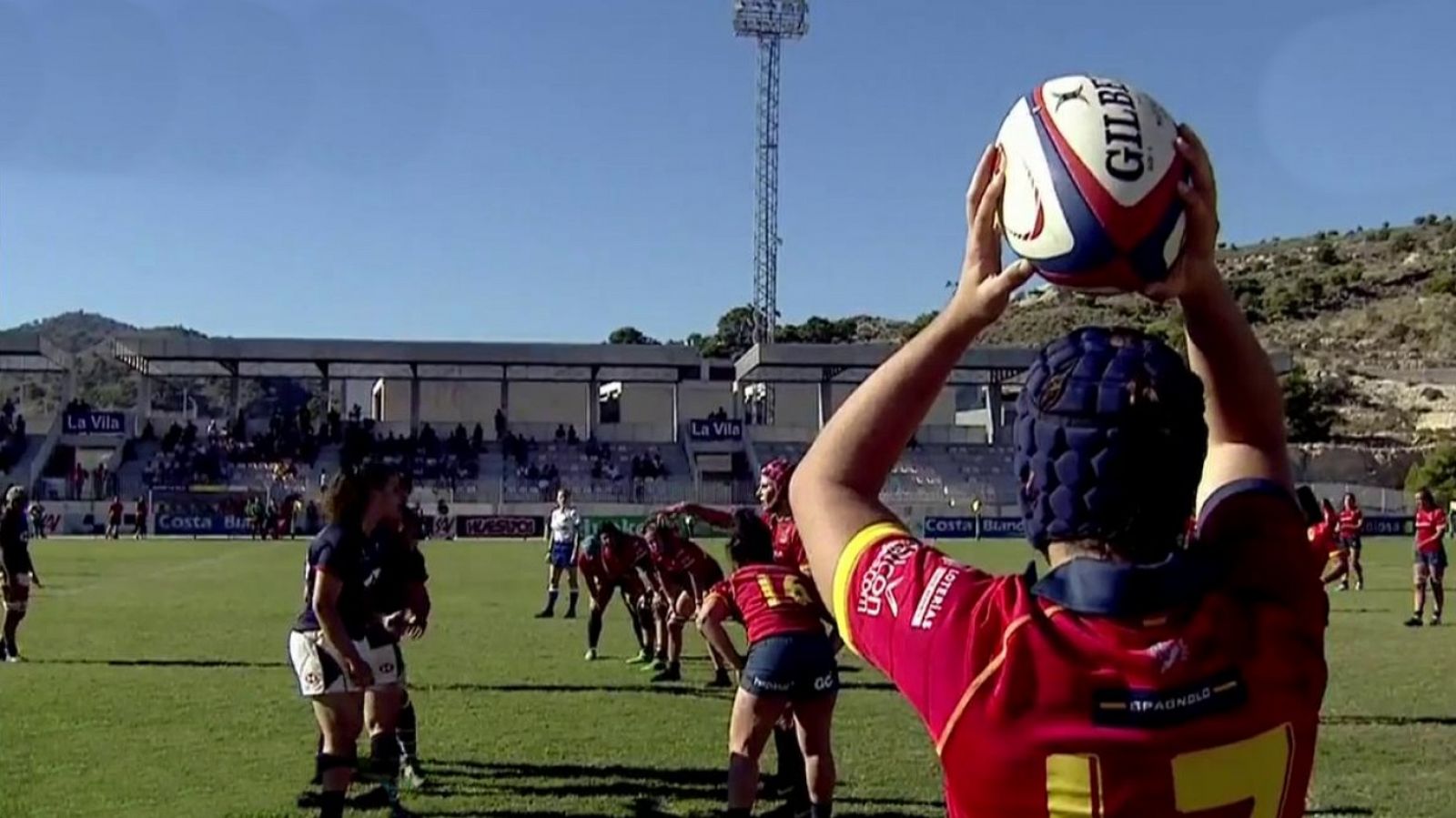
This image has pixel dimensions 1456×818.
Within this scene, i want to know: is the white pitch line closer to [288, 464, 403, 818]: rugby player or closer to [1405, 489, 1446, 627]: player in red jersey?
[288, 464, 403, 818]: rugby player

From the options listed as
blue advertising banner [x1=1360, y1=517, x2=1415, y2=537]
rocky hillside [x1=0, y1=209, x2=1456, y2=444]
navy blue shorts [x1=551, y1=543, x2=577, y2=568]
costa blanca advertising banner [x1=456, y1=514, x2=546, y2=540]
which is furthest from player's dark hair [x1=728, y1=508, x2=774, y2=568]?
rocky hillside [x1=0, y1=209, x2=1456, y2=444]

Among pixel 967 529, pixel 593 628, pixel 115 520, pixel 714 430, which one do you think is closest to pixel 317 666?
pixel 593 628

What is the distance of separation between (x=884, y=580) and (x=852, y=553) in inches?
3.5

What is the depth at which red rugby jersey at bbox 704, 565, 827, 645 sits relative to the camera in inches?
359

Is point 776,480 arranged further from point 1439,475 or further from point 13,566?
point 1439,475

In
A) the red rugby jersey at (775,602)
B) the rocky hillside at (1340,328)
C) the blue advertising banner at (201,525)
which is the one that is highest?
the rocky hillside at (1340,328)

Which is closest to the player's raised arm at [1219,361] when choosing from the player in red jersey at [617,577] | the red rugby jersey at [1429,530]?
the player in red jersey at [617,577]

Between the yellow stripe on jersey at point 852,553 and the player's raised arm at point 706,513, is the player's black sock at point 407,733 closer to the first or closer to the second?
the player's raised arm at point 706,513

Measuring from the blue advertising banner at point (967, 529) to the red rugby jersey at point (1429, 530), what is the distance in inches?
1405

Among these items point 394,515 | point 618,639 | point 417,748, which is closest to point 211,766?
point 417,748

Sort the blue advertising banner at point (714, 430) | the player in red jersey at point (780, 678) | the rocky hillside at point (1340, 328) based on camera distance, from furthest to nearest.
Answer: the rocky hillside at point (1340, 328) < the blue advertising banner at point (714, 430) < the player in red jersey at point (780, 678)

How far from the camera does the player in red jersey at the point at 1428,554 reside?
78.2ft

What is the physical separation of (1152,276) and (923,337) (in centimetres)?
44

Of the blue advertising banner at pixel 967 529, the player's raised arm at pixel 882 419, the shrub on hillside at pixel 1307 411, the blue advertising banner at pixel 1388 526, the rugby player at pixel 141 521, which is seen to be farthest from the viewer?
the shrub on hillside at pixel 1307 411
